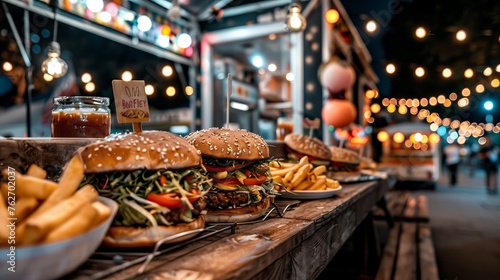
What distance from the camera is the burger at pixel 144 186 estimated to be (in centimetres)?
125

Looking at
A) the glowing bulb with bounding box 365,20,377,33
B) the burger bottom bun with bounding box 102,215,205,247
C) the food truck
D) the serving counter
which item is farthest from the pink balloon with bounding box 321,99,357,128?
the food truck

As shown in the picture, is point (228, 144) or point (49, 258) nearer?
point (49, 258)

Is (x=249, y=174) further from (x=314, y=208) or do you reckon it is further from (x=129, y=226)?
(x=129, y=226)

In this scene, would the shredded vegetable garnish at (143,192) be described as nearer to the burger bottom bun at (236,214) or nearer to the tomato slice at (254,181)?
the burger bottom bun at (236,214)

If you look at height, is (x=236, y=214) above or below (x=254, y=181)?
below

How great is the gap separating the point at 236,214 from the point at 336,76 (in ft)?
16.3

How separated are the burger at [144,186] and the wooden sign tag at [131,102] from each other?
0.32ft

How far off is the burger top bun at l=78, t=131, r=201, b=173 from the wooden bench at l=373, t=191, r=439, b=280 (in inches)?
99.9

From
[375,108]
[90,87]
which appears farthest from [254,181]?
[375,108]

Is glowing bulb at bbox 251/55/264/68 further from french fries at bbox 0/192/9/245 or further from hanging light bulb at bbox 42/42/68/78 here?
french fries at bbox 0/192/9/245

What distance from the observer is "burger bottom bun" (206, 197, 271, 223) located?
175cm

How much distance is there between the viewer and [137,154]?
138 centimetres

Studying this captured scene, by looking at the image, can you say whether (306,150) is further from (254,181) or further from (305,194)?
(254,181)

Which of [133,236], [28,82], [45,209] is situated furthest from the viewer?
[28,82]
